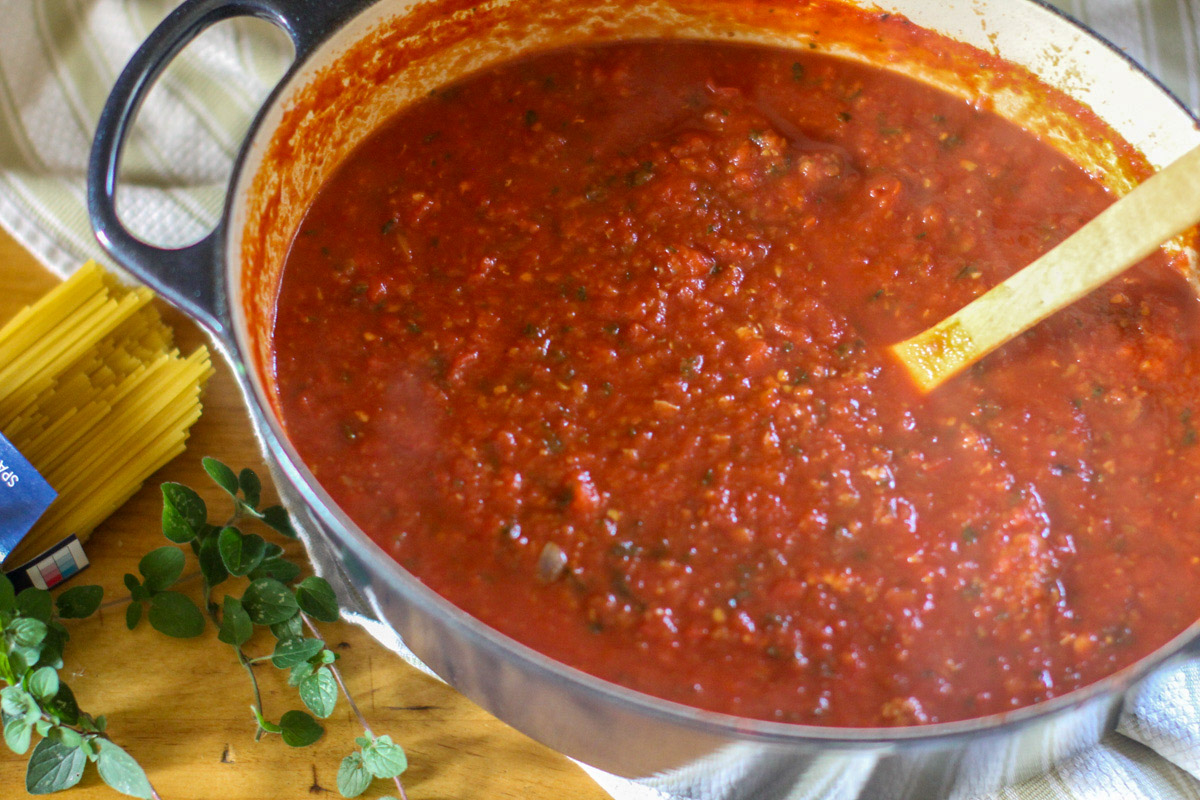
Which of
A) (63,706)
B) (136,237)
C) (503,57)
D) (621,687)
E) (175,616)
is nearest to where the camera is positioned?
(621,687)

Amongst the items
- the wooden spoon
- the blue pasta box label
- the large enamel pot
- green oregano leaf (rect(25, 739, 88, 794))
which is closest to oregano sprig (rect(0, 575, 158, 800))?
green oregano leaf (rect(25, 739, 88, 794))

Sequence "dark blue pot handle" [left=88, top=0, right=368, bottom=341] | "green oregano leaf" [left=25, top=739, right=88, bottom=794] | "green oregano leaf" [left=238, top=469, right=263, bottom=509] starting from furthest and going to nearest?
"green oregano leaf" [left=238, top=469, right=263, bottom=509]
"green oregano leaf" [left=25, top=739, right=88, bottom=794]
"dark blue pot handle" [left=88, top=0, right=368, bottom=341]

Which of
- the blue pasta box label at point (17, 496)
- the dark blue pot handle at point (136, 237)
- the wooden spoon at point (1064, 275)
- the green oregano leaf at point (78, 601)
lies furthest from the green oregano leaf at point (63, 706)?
the wooden spoon at point (1064, 275)

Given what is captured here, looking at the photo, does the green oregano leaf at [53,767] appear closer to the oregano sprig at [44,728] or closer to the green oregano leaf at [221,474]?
the oregano sprig at [44,728]

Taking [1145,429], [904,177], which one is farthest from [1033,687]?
[904,177]

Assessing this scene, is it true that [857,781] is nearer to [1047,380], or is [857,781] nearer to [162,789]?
[1047,380]

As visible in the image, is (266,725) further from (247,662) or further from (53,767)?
(53,767)

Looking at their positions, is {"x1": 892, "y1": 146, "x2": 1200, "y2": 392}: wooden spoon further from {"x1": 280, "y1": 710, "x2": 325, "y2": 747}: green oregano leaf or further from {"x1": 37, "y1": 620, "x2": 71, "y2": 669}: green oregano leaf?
{"x1": 37, "y1": 620, "x2": 71, "y2": 669}: green oregano leaf

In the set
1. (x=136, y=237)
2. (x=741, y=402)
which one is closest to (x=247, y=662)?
(x=136, y=237)
